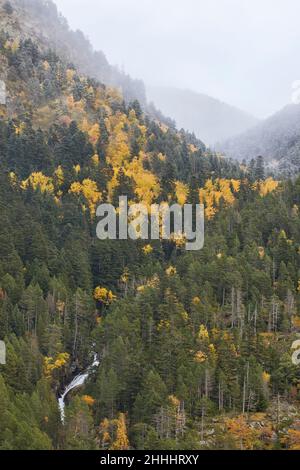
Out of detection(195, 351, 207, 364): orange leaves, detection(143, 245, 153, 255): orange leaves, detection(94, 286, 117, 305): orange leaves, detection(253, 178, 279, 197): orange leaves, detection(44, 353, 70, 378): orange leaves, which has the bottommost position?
detection(44, 353, 70, 378): orange leaves

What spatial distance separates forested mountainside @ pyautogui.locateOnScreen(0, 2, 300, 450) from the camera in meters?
78.2

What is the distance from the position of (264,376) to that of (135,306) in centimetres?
3026

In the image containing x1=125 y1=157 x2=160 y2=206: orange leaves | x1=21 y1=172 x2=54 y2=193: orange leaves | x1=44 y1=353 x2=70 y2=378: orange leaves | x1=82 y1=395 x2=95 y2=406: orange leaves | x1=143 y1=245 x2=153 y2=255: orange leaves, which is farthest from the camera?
x1=125 y1=157 x2=160 y2=206: orange leaves

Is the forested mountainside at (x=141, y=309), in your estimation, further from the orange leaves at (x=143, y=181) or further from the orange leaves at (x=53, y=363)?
the orange leaves at (x=143, y=181)

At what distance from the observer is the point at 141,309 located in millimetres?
111000

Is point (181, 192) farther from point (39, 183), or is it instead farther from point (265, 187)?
point (39, 183)

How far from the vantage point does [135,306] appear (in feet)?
364

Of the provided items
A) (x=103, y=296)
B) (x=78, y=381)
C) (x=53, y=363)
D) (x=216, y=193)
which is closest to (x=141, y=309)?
(x=78, y=381)

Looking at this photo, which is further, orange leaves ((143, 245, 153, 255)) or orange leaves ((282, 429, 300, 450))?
orange leaves ((143, 245, 153, 255))

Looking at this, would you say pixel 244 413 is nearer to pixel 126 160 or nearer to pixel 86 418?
pixel 86 418

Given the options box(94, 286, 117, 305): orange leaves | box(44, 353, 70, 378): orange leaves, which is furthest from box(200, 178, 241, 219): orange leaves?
box(44, 353, 70, 378): orange leaves

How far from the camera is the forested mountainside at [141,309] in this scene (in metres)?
78.2

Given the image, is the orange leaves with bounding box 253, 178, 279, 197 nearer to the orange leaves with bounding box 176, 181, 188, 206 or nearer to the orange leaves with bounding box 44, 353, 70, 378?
the orange leaves with bounding box 176, 181, 188, 206
